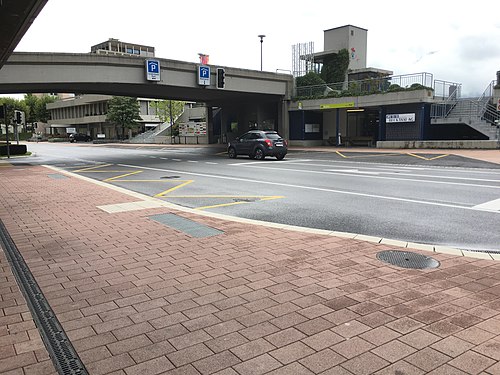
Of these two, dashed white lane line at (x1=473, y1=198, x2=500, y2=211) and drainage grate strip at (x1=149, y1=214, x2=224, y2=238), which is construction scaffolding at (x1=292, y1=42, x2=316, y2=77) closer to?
dashed white lane line at (x1=473, y1=198, x2=500, y2=211)

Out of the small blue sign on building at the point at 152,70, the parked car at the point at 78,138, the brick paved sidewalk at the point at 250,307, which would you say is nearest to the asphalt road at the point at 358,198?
the brick paved sidewalk at the point at 250,307

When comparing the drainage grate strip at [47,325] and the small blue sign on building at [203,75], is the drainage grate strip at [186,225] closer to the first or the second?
the drainage grate strip at [47,325]

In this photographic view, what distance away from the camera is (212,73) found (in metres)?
32.1

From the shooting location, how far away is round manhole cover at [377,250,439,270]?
5.40 metres

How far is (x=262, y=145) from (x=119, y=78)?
35.1 feet

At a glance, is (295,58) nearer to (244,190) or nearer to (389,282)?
(244,190)

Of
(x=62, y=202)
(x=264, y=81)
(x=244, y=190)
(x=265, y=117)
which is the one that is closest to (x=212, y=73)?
(x=264, y=81)

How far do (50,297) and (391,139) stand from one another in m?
32.0

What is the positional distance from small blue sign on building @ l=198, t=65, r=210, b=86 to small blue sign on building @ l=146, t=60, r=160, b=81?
136 inches

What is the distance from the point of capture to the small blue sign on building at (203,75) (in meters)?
30.9

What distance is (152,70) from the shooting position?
92.9 ft

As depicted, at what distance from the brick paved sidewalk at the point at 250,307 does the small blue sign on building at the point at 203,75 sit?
83.7ft

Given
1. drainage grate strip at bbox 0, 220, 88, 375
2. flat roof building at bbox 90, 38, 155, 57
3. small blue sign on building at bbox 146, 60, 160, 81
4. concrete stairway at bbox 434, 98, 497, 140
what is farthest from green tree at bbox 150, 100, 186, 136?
flat roof building at bbox 90, 38, 155, 57

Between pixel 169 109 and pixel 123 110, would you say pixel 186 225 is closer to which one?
pixel 169 109
